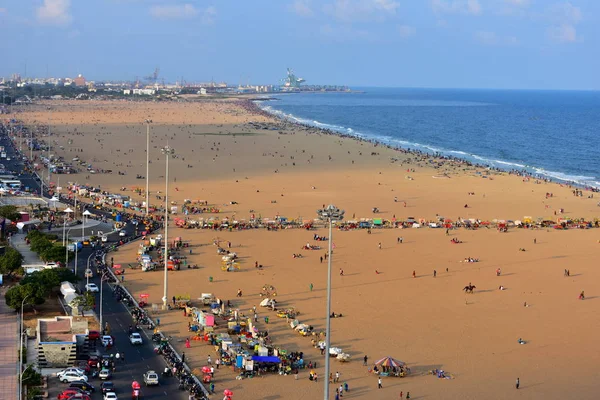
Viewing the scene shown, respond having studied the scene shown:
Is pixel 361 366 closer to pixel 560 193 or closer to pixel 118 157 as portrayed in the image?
pixel 560 193

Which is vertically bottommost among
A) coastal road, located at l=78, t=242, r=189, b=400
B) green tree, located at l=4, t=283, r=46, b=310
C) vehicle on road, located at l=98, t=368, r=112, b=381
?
coastal road, located at l=78, t=242, r=189, b=400

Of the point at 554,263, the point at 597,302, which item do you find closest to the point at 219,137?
the point at 554,263

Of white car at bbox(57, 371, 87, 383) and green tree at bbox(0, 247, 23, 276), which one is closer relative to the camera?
white car at bbox(57, 371, 87, 383)

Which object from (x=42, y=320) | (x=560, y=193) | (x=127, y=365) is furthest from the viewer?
(x=560, y=193)

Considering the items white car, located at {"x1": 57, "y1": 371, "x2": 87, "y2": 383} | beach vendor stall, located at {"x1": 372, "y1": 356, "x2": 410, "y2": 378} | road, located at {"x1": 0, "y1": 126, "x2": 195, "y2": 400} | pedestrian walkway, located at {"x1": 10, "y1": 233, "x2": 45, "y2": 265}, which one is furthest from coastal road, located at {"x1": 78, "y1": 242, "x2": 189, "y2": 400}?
beach vendor stall, located at {"x1": 372, "y1": 356, "x2": 410, "y2": 378}

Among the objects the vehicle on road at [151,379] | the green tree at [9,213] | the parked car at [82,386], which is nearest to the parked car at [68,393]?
the parked car at [82,386]

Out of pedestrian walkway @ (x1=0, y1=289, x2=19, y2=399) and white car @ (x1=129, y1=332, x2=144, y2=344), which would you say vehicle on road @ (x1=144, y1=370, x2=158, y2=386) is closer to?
white car @ (x1=129, y1=332, x2=144, y2=344)

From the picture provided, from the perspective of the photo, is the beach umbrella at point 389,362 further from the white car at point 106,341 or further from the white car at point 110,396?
the white car at point 106,341
